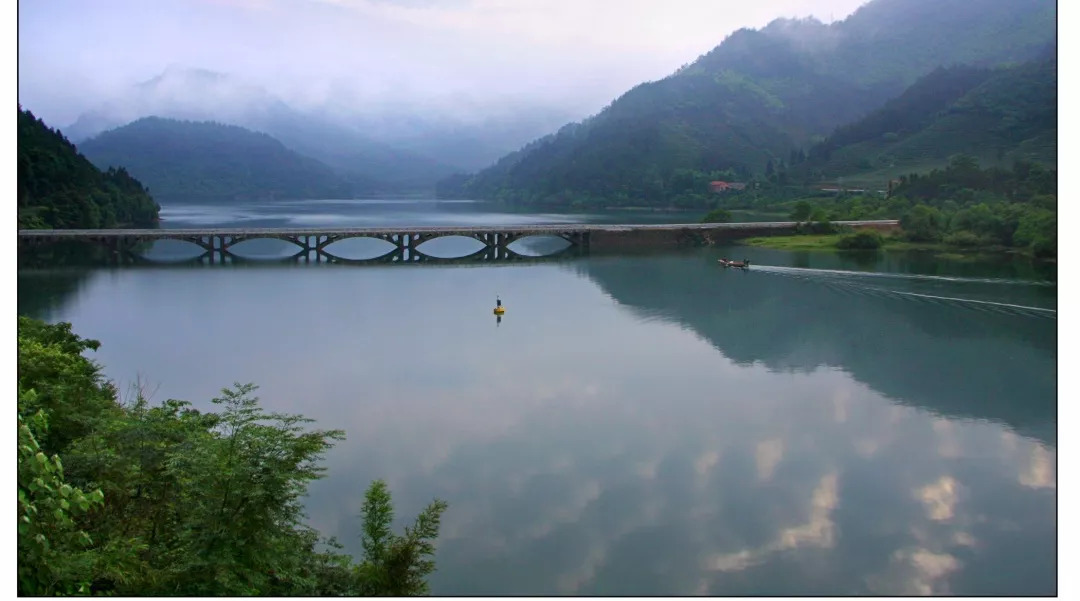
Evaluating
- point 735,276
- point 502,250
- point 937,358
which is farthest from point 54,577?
point 502,250

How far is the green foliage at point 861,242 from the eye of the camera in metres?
38.7

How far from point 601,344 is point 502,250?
21.4 metres

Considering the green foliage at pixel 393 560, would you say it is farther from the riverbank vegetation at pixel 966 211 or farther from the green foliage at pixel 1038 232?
the riverbank vegetation at pixel 966 211

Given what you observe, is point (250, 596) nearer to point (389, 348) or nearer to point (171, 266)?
point (389, 348)

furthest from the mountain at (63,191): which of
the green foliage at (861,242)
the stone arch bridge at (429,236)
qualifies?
the green foliage at (861,242)

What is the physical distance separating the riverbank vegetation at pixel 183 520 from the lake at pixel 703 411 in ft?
5.00

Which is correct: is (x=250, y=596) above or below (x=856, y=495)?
above

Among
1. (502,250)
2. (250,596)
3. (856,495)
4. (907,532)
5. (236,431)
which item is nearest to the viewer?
(250,596)

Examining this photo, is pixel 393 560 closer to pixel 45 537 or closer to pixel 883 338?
pixel 45 537

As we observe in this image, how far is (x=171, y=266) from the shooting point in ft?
118

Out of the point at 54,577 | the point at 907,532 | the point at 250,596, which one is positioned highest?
the point at 54,577

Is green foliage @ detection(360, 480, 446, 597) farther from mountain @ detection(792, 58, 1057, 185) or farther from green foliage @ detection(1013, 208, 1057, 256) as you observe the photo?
Answer: mountain @ detection(792, 58, 1057, 185)

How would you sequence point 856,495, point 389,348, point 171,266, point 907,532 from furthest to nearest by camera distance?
1. point 171,266
2. point 389,348
3. point 856,495
4. point 907,532

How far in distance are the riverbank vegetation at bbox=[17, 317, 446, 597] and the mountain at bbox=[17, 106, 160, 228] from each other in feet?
112
